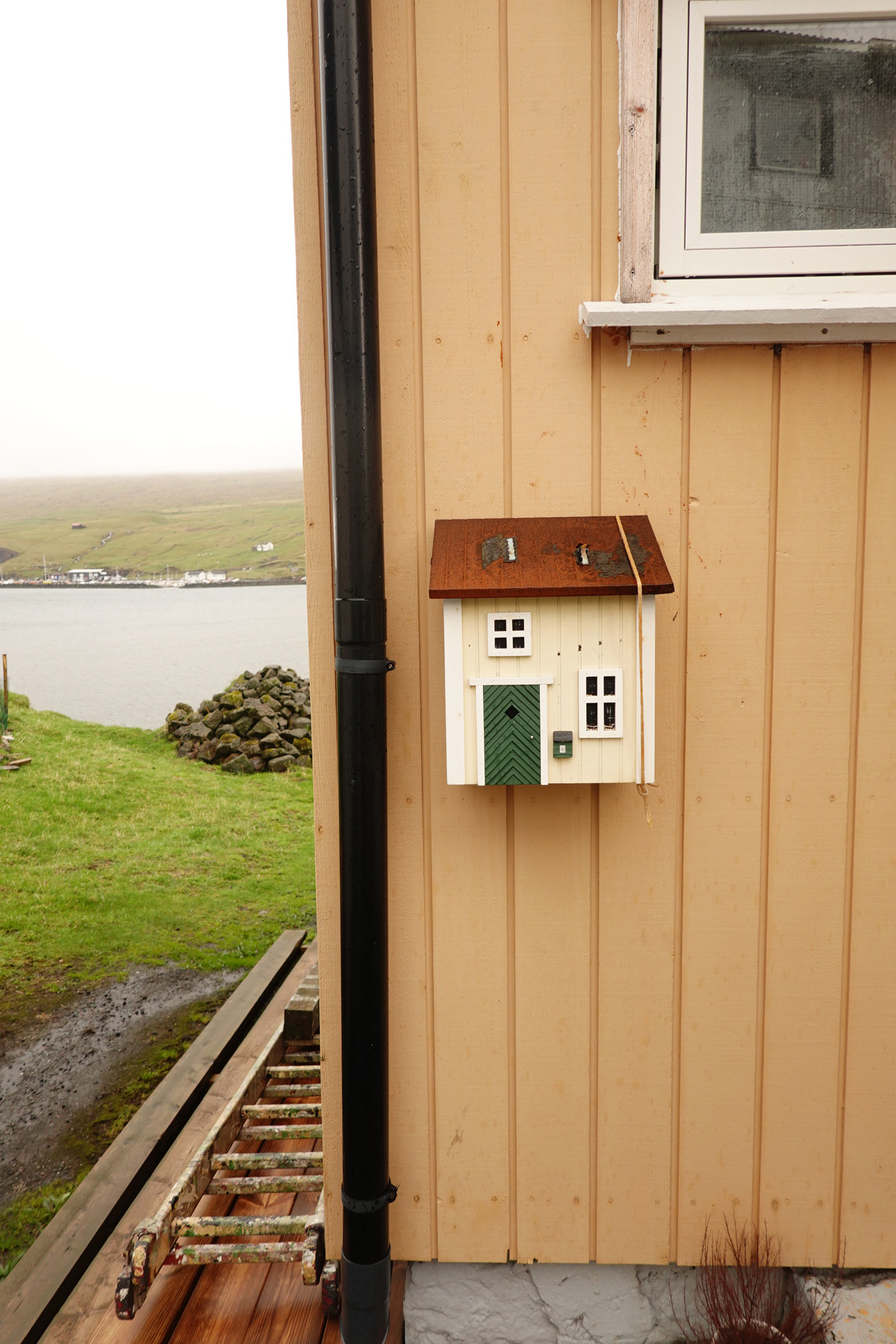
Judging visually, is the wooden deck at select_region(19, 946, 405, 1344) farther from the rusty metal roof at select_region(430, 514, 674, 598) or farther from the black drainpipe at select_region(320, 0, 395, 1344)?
the rusty metal roof at select_region(430, 514, 674, 598)

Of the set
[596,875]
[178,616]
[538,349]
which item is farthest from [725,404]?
[178,616]

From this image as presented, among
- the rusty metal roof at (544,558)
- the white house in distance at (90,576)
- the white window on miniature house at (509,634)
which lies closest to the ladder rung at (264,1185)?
the white window on miniature house at (509,634)

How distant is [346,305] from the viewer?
55.0 inches

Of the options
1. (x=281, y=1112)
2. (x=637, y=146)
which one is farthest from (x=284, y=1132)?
(x=637, y=146)

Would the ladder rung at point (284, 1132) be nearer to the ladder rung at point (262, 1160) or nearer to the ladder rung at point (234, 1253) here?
the ladder rung at point (262, 1160)

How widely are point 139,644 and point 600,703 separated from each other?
14.7m

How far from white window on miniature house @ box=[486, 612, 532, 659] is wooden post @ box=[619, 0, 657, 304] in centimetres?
63

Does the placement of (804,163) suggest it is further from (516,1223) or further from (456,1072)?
(516,1223)

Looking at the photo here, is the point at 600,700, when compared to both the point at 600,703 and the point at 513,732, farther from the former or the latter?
the point at 513,732

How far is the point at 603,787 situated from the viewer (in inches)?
Result: 61.8

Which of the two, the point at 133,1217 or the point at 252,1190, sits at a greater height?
the point at 252,1190

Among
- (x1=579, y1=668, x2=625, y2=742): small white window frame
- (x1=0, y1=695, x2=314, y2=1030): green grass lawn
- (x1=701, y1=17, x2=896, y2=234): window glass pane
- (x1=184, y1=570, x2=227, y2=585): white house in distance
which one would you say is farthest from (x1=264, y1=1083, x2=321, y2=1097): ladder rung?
(x1=184, y1=570, x2=227, y2=585): white house in distance

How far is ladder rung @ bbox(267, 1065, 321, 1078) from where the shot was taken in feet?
8.23

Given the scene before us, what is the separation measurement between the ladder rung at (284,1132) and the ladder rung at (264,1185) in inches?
7.6
